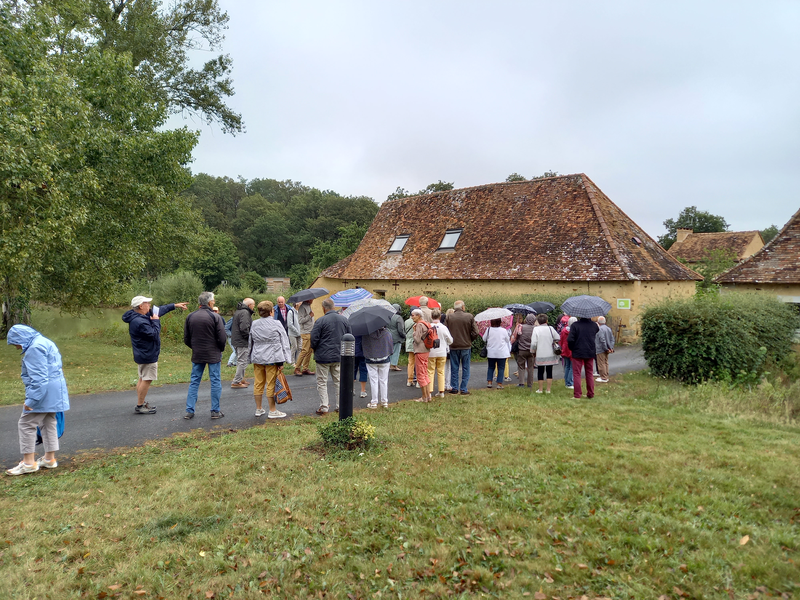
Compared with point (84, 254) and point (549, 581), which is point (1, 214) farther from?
A: point (549, 581)

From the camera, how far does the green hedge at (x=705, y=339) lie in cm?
1096

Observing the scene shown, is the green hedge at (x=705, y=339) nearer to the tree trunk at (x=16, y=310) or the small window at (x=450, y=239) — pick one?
the small window at (x=450, y=239)

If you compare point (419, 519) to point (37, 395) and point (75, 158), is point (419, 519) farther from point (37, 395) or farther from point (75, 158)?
point (75, 158)

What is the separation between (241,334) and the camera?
10875mm

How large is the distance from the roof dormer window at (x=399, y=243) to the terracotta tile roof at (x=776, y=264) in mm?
15616

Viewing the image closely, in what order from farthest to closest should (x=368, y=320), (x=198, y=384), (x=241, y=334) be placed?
(x=241, y=334) → (x=368, y=320) → (x=198, y=384)

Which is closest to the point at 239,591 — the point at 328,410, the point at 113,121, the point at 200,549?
the point at 200,549

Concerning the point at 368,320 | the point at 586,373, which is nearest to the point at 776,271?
the point at 586,373

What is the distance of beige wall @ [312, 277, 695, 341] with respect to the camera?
64.0 feet

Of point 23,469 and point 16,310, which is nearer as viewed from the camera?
point 23,469

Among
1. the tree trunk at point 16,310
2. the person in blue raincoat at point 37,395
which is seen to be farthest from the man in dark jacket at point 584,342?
the tree trunk at point 16,310

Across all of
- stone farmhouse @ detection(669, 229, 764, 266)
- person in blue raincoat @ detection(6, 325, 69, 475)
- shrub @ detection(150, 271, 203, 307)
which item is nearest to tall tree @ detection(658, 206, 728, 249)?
stone farmhouse @ detection(669, 229, 764, 266)

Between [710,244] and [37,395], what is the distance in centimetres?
4808

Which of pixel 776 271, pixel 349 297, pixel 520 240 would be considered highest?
pixel 520 240
